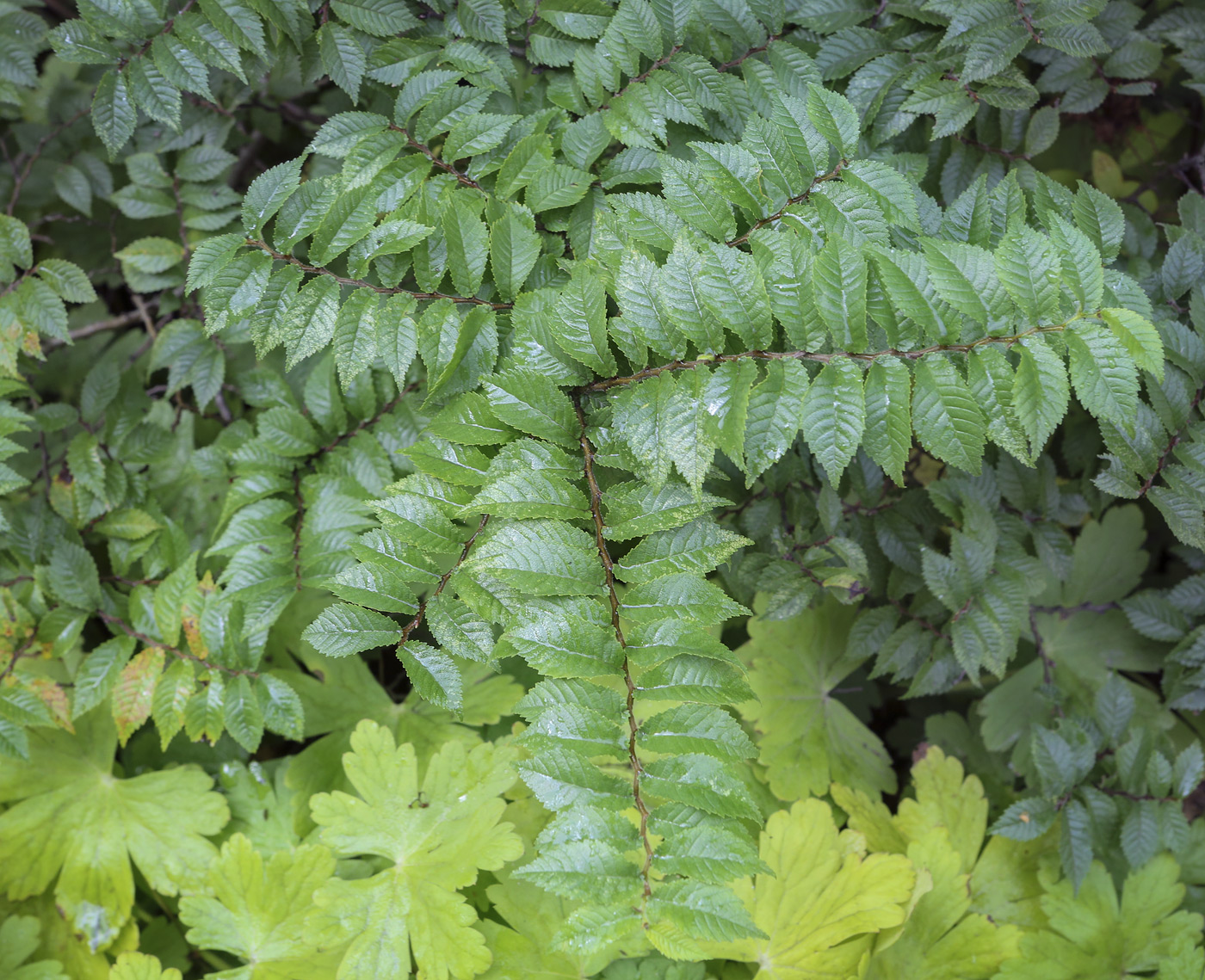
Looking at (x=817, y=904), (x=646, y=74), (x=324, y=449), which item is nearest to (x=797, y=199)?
(x=646, y=74)

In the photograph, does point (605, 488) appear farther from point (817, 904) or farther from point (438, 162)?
point (817, 904)

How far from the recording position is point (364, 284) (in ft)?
4.62

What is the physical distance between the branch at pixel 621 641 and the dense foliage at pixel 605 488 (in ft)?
0.03

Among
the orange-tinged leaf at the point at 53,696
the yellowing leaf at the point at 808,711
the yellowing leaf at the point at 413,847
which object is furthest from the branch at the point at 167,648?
the yellowing leaf at the point at 808,711

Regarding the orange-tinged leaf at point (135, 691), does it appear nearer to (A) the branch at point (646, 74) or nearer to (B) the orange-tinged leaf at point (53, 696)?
(B) the orange-tinged leaf at point (53, 696)

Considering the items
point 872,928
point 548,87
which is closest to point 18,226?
point 548,87

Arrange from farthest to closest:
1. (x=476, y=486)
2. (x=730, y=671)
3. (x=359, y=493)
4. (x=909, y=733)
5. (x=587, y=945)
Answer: (x=909, y=733)
(x=359, y=493)
(x=476, y=486)
(x=730, y=671)
(x=587, y=945)

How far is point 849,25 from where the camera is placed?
61.7 inches

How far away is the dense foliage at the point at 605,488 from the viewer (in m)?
1.10

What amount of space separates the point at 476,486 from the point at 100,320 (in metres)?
1.68

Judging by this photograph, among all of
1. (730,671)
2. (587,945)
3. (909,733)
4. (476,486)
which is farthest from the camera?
(909,733)

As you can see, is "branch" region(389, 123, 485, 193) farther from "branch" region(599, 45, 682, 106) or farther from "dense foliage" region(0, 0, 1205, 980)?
"branch" region(599, 45, 682, 106)

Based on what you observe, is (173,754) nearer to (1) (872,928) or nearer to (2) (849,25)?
(1) (872,928)

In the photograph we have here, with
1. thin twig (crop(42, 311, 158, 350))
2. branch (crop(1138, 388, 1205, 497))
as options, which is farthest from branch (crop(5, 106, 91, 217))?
branch (crop(1138, 388, 1205, 497))
